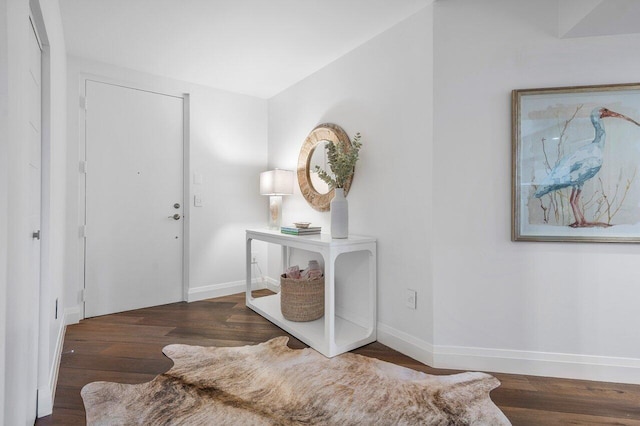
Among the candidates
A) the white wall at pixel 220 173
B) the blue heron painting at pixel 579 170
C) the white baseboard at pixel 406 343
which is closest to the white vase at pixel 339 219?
the white baseboard at pixel 406 343

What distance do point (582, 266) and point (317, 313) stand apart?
1787 millimetres

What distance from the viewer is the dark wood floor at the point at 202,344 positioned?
150 centimetres

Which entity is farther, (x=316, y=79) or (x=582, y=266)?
(x=316, y=79)

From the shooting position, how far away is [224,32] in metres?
2.30

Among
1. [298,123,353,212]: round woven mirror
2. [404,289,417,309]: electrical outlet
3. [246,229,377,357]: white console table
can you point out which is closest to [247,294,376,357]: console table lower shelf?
[246,229,377,357]: white console table

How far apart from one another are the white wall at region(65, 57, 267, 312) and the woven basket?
1142 millimetres

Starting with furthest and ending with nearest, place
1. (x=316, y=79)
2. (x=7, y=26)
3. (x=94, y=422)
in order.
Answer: (x=316, y=79) < (x=94, y=422) < (x=7, y=26)

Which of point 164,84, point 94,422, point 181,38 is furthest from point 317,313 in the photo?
point 164,84

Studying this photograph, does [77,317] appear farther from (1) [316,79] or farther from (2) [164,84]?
(1) [316,79]

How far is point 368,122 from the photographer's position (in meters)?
2.41

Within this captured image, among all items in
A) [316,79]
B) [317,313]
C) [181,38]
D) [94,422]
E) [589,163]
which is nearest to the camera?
[94,422]

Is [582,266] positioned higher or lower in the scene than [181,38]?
lower

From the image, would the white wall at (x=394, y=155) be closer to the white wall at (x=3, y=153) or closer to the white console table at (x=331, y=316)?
the white console table at (x=331, y=316)

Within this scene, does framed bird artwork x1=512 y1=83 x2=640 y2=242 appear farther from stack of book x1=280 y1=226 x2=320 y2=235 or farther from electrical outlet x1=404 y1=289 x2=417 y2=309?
stack of book x1=280 y1=226 x2=320 y2=235
